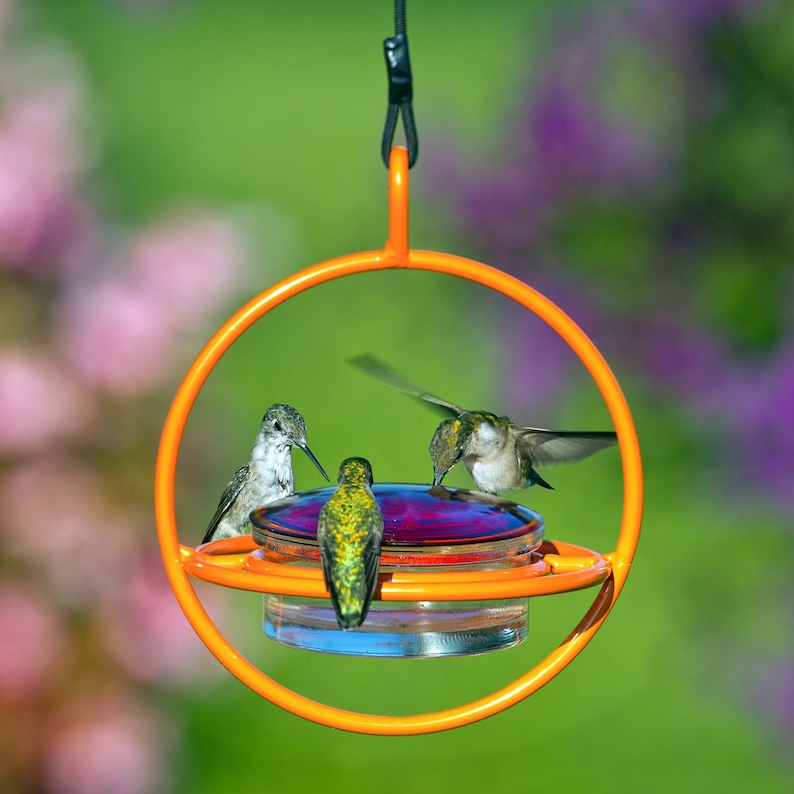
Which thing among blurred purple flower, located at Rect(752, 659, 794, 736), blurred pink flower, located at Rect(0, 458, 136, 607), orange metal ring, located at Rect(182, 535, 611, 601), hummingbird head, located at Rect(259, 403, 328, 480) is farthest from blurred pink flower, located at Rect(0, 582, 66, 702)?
blurred purple flower, located at Rect(752, 659, 794, 736)

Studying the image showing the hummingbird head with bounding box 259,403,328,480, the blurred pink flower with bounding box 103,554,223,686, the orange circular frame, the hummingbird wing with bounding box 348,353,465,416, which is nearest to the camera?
the orange circular frame

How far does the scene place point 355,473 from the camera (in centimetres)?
184

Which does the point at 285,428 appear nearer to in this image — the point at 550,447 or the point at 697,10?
the point at 550,447

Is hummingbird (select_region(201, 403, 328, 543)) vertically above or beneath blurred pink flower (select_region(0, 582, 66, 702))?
above

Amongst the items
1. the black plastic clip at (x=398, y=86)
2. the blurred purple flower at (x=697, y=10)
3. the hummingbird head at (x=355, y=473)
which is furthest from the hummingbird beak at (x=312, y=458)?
the blurred purple flower at (x=697, y=10)

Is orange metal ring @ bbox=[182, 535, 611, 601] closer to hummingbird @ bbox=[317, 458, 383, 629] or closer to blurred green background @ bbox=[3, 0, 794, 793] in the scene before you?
hummingbird @ bbox=[317, 458, 383, 629]

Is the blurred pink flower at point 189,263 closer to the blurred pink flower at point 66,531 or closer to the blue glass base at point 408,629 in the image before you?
the blurred pink flower at point 66,531

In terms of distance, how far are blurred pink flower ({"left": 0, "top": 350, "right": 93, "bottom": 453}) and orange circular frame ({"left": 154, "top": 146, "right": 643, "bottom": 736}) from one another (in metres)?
1.56

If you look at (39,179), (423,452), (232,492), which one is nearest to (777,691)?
(423,452)

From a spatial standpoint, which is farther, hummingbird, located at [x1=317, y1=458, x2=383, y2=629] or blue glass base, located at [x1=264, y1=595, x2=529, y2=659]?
blue glass base, located at [x1=264, y1=595, x2=529, y2=659]

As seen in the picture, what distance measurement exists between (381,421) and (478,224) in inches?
42.1

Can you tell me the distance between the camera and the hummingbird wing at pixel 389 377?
1.96 m

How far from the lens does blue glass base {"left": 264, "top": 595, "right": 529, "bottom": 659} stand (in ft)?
5.98

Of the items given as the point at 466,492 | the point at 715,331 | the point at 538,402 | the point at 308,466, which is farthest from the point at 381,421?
the point at 466,492
